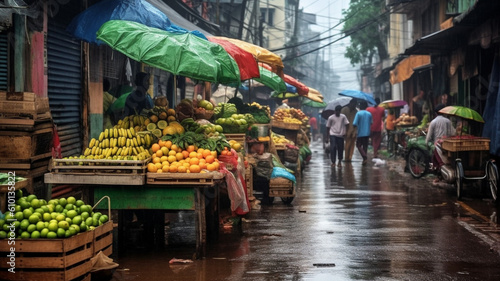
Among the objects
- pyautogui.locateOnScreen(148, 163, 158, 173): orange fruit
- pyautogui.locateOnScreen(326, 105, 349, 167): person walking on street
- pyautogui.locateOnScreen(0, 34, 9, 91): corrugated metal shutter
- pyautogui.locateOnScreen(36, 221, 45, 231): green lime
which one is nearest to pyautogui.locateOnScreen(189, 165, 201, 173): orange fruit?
pyautogui.locateOnScreen(148, 163, 158, 173): orange fruit

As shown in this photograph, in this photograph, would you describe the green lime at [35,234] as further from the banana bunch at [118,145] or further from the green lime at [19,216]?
the banana bunch at [118,145]

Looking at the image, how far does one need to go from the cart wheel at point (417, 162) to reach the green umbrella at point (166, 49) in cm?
1031

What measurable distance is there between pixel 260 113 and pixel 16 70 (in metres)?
7.72

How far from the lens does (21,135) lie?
9.23 meters

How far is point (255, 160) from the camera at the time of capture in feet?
46.5

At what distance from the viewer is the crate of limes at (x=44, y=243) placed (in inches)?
273

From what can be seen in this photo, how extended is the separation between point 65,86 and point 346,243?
5.89m

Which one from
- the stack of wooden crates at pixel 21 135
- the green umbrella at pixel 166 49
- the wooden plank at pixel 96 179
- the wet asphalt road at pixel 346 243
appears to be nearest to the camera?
the wet asphalt road at pixel 346 243

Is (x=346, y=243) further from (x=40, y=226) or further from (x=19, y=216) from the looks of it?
(x=19, y=216)

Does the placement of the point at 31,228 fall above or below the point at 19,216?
below

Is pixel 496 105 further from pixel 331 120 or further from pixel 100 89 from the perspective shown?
pixel 331 120

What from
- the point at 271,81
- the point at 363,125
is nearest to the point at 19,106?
the point at 271,81

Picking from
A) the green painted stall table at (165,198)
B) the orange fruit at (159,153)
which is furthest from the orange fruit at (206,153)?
the green painted stall table at (165,198)

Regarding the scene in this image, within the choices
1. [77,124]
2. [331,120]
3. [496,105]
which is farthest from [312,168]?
[77,124]
